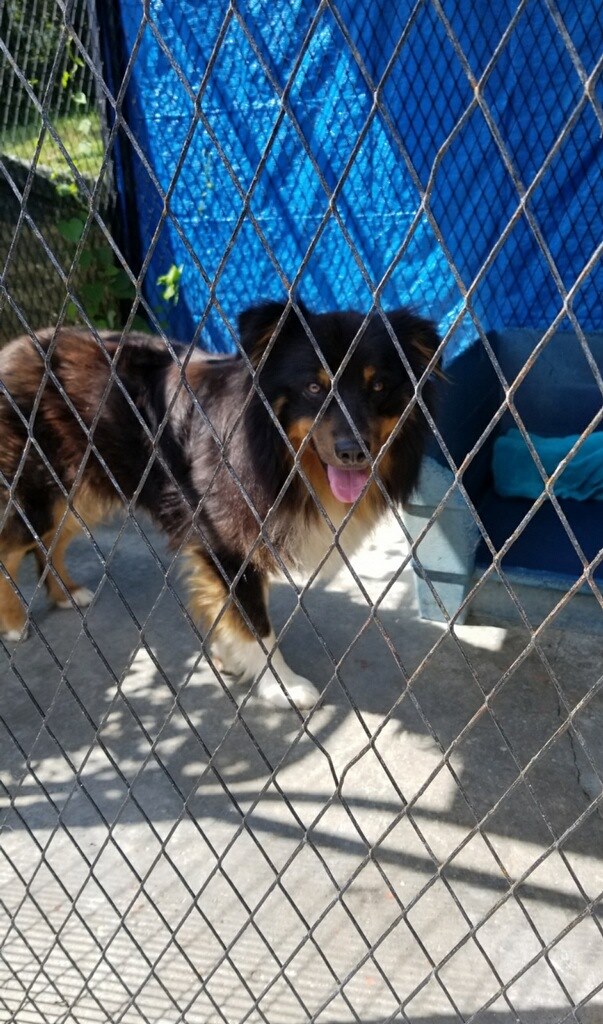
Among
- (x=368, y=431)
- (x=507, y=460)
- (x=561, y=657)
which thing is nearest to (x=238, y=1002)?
(x=368, y=431)

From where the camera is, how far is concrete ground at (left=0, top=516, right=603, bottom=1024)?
5.61 ft

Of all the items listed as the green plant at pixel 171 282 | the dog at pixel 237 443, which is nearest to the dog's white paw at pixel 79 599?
the dog at pixel 237 443

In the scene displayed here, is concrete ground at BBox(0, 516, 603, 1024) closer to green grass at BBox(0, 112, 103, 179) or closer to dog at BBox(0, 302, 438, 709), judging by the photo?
dog at BBox(0, 302, 438, 709)

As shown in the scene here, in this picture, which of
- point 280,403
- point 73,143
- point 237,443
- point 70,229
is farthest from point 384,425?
point 73,143

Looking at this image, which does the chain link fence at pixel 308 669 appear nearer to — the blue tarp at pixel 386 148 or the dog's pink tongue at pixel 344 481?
the blue tarp at pixel 386 148

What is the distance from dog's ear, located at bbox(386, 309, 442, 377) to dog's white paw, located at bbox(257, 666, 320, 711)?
4.11 ft

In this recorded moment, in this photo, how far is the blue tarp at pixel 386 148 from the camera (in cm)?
419

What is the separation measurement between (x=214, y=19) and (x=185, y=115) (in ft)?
1.75

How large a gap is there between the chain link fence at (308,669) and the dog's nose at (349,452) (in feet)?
1.28

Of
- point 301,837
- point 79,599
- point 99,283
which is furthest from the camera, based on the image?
point 99,283

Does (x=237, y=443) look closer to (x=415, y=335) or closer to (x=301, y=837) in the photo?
(x=415, y=335)

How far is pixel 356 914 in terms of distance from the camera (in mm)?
2172

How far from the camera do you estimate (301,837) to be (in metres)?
2.44

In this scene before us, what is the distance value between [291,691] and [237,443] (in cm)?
99
